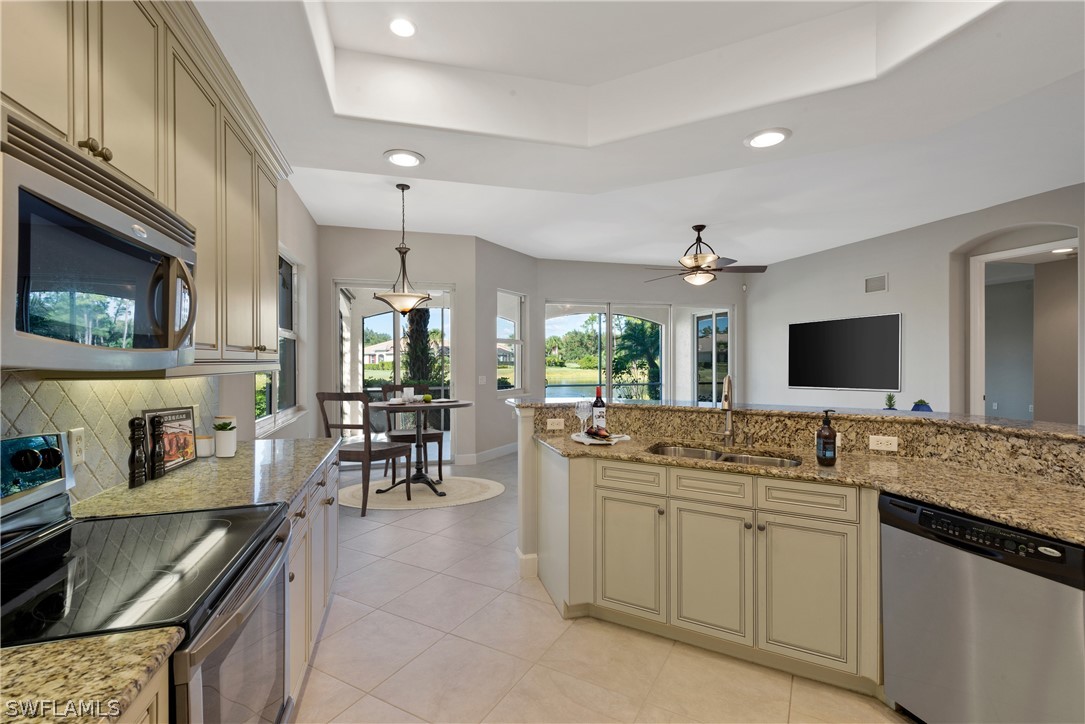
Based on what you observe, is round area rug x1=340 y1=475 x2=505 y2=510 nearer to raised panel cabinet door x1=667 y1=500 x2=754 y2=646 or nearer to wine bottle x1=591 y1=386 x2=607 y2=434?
wine bottle x1=591 y1=386 x2=607 y2=434

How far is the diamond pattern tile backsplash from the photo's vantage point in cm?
135

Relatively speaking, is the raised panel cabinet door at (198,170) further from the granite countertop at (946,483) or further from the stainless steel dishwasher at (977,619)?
the stainless steel dishwasher at (977,619)

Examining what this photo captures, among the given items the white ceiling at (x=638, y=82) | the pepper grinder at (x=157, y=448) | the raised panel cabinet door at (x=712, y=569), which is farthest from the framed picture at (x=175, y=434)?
the raised panel cabinet door at (x=712, y=569)

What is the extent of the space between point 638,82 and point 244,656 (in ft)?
8.88

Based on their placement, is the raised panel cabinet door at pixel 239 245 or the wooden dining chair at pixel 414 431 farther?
the wooden dining chair at pixel 414 431

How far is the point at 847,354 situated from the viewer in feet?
21.0

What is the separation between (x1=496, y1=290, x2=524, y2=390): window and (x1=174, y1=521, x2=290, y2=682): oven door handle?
200 inches

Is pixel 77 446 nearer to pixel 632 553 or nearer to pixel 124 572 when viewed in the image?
pixel 124 572

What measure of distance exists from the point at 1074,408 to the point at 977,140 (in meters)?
4.34

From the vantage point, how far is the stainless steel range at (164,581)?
94cm

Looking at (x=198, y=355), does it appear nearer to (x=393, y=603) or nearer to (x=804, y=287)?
(x=393, y=603)

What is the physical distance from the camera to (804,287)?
280 inches

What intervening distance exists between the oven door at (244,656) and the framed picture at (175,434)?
825 millimetres

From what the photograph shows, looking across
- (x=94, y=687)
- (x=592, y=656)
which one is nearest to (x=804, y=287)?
(x=592, y=656)
